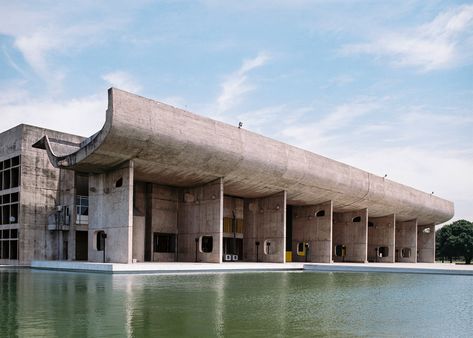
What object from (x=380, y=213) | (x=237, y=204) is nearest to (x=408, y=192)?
(x=380, y=213)

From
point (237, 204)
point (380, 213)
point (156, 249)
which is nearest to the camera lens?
point (156, 249)

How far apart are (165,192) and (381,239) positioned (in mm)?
30612

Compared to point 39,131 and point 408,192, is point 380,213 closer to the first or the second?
point 408,192

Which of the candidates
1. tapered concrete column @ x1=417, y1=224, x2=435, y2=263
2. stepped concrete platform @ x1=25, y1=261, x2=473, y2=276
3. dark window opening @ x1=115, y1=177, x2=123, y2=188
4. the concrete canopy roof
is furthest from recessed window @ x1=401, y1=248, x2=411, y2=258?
dark window opening @ x1=115, y1=177, x2=123, y2=188

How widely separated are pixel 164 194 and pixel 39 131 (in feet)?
31.9

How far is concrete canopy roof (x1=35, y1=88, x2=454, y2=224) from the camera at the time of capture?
28.6 m

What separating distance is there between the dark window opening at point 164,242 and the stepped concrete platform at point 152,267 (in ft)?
24.2

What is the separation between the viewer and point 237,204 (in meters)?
46.0

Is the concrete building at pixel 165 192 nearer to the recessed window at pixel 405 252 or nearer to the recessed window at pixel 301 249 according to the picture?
the recessed window at pixel 301 249

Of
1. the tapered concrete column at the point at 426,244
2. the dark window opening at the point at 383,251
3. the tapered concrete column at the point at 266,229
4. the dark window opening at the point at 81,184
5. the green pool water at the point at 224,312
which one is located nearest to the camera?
the green pool water at the point at 224,312

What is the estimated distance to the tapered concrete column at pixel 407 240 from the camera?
2547 inches

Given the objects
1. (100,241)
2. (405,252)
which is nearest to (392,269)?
(100,241)

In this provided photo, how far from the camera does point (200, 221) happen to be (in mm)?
37625

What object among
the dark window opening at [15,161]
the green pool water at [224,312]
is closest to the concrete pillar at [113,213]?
the dark window opening at [15,161]
